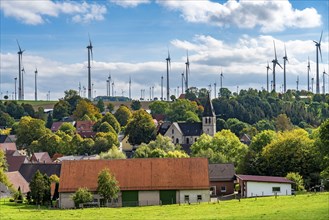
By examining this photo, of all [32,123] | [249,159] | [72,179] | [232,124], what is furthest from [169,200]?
[232,124]

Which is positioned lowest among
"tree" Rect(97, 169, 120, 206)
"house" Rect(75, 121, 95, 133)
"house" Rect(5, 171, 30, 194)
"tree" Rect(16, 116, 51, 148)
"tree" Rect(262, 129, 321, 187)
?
"house" Rect(5, 171, 30, 194)

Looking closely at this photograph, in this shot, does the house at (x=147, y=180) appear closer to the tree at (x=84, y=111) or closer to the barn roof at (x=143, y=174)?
the barn roof at (x=143, y=174)

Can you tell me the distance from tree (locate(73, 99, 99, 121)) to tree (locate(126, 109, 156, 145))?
59032 millimetres

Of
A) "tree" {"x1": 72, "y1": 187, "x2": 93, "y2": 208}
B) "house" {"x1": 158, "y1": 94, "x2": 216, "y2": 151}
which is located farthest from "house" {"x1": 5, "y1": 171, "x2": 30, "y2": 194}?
"house" {"x1": 158, "y1": 94, "x2": 216, "y2": 151}

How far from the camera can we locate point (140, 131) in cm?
12656

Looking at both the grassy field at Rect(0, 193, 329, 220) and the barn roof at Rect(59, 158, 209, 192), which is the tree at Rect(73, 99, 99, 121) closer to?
the barn roof at Rect(59, 158, 209, 192)

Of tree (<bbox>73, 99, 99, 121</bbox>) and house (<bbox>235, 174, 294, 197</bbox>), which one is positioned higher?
tree (<bbox>73, 99, 99, 121</bbox>)

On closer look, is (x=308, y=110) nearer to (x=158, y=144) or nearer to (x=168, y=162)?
(x=158, y=144)

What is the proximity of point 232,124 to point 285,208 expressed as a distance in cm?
12623

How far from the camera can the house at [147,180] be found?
193ft

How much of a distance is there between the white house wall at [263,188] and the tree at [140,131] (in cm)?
6667

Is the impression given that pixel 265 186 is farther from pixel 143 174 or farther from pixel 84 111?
pixel 84 111

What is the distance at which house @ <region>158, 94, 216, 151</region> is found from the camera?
135500 mm

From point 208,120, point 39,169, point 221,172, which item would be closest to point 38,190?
point 221,172
